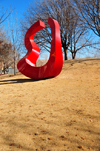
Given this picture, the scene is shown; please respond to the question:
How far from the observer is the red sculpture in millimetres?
7719

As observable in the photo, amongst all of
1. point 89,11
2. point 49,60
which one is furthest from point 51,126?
point 89,11

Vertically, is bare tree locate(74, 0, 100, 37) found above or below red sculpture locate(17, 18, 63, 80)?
above

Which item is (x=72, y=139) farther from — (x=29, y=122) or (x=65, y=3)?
(x=65, y=3)

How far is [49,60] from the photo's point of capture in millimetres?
8125

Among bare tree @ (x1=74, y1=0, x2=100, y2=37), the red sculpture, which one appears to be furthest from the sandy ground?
bare tree @ (x1=74, y1=0, x2=100, y2=37)

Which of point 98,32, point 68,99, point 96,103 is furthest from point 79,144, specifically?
point 98,32

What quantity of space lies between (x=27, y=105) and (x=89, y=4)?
14.2m

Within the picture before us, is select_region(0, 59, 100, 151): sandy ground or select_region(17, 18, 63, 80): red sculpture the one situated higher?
select_region(17, 18, 63, 80): red sculpture

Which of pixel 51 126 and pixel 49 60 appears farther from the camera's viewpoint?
pixel 49 60

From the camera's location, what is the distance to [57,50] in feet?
25.2

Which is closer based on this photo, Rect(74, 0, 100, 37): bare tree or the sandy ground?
the sandy ground

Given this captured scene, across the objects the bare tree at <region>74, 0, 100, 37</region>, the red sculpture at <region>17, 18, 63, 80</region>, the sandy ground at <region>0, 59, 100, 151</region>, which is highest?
the bare tree at <region>74, 0, 100, 37</region>

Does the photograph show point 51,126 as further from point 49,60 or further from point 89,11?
point 89,11

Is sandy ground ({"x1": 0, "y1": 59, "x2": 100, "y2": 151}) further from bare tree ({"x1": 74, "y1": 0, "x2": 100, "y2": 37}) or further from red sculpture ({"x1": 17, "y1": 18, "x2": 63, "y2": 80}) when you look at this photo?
bare tree ({"x1": 74, "y1": 0, "x2": 100, "y2": 37})
